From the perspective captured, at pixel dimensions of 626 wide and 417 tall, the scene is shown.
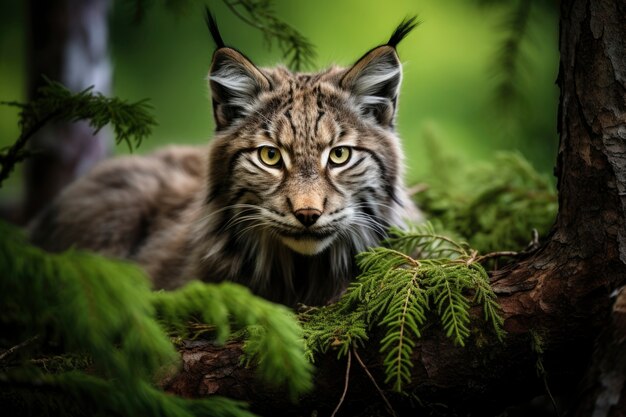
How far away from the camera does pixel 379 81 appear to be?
3.60 metres

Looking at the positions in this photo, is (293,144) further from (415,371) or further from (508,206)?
(508,206)

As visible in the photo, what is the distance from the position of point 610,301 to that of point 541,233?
1.84 meters

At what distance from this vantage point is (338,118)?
3.50 meters

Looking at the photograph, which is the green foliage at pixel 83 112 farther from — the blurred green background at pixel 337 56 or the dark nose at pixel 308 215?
the blurred green background at pixel 337 56

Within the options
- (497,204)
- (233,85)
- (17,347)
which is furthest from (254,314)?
(497,204)

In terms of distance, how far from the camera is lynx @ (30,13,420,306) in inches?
128

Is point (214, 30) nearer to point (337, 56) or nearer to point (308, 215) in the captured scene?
point (308, 215)

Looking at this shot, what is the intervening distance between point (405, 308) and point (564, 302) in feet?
2.12

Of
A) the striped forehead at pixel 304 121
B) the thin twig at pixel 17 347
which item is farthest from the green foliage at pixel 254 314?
the striped forehead at pixel 304 121

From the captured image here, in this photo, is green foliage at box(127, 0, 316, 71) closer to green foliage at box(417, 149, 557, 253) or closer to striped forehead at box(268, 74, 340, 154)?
striped forehead at box(268, 74, 340, 154)

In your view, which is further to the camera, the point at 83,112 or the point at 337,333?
the point at 83,112

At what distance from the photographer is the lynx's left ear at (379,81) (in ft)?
11.2

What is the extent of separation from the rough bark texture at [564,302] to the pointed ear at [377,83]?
3.83 ft

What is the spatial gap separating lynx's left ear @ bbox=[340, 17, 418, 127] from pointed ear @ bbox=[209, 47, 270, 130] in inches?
21.7
